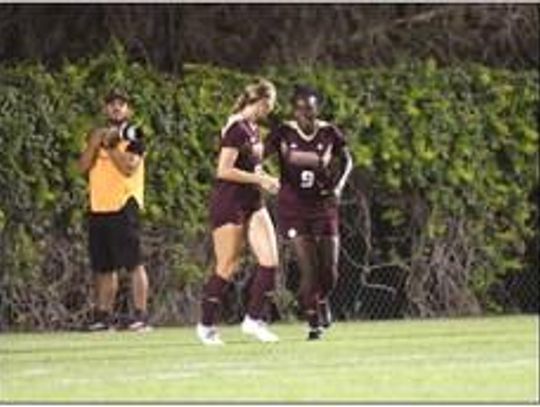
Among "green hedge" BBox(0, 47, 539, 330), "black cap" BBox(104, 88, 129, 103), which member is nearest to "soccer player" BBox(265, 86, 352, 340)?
"black cap" BBox(104, 88, 129, 103)

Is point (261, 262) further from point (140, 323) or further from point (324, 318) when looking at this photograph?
point (140, 323)

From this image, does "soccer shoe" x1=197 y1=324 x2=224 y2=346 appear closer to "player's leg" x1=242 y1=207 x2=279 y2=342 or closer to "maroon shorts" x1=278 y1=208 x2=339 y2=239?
"player's leg" x1=242 y1=207 x2=279 y2=342

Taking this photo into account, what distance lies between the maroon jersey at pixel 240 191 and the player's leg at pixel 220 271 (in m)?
0.07

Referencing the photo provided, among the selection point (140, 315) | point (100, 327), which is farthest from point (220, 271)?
point (100, 327)

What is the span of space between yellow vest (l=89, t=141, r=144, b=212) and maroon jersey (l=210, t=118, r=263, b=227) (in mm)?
1617

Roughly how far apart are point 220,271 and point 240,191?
0.60 meters

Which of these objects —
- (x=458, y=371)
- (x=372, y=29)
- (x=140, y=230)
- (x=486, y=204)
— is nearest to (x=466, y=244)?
(x=486, y=204)

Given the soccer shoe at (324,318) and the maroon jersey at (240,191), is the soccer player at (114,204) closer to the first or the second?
the maroon jersey at (240,191)

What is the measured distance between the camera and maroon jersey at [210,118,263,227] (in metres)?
15.0

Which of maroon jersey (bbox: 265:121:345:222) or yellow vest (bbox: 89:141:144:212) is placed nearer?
maroon jersey (bbox: 265:121:345:222)

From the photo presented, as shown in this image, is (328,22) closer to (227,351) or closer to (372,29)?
(372,29)

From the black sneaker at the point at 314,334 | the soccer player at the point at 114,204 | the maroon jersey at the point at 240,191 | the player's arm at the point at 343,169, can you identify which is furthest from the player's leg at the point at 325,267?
the soccer player at the point at 114,204

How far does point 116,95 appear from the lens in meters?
16.5

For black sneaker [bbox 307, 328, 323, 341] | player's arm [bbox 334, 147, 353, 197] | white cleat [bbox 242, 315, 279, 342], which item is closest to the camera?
white cleat [bbox 242, 315, 279, 342]
